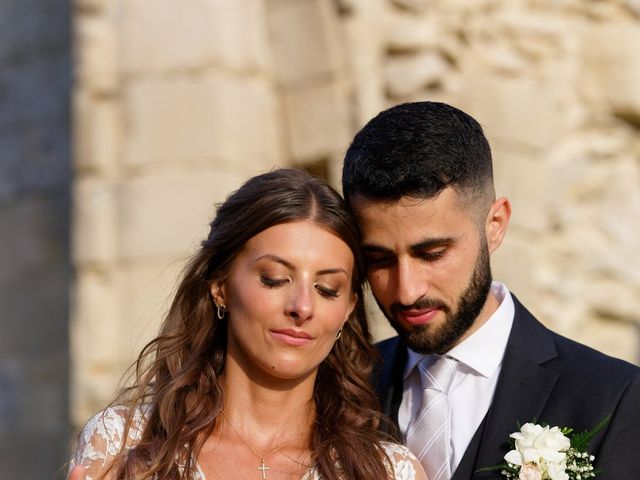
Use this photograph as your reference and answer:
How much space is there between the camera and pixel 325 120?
19.7 ft

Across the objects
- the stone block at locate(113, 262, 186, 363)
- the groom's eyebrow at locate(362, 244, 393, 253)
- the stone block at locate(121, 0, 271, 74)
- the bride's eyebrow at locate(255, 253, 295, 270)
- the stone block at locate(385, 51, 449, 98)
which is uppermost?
the stone block at locate(121, 0, 271, 74)

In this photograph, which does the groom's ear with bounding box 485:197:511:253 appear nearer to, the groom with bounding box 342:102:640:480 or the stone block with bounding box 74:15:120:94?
the groom with bounding box 342:102:640:480

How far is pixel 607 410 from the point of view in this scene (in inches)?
133

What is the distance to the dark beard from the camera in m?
3.54

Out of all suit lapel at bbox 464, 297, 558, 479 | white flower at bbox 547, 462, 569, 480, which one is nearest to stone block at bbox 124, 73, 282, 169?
suit lapel at bbox 464, 297, 558, 479

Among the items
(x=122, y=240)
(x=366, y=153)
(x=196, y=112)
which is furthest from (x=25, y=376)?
(x=366, y=153)

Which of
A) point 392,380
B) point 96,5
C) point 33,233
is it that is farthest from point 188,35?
point 392,380

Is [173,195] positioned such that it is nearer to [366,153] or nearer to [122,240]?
[122,240]

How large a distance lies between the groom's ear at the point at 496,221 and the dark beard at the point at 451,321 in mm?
87

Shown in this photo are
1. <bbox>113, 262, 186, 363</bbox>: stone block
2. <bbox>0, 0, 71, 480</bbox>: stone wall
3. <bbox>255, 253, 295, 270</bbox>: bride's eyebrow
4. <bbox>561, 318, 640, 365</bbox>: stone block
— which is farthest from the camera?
<bbox>0, 0, 71, 480</bbox>: stone wall

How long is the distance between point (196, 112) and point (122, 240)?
0.70m

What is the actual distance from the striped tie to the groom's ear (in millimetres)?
377

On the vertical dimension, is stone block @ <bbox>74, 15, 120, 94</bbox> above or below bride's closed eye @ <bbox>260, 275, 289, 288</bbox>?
above

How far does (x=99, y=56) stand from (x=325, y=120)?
114 cm
